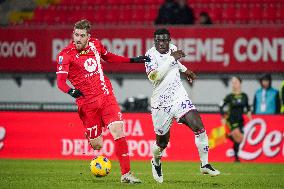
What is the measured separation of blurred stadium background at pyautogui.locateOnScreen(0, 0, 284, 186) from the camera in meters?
19.8

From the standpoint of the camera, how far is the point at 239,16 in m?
22.7

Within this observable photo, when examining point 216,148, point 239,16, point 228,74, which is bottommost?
point 216,148

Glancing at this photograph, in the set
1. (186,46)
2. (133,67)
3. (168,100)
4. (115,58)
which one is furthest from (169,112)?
(133,67)

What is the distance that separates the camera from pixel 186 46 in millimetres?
21953

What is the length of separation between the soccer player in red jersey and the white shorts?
68 centimetres

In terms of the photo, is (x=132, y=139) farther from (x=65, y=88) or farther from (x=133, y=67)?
(x=65, y=88)

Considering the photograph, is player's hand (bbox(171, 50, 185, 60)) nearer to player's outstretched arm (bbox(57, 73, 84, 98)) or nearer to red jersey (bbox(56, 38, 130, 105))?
red jersey (bbox(56, 38, 130, 105))

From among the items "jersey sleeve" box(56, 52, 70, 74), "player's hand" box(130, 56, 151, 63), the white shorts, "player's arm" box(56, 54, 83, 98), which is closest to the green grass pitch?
the white shorts

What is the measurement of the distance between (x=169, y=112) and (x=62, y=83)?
177 centimetres

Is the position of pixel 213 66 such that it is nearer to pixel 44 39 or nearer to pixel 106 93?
pixel 44 39

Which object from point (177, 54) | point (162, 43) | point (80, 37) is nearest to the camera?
point (80, 37)

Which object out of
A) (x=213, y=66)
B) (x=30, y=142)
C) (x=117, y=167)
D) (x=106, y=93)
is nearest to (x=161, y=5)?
(x=213, y=66)

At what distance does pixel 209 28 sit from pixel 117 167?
5923mm

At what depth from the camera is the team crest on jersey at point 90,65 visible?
498 inches
